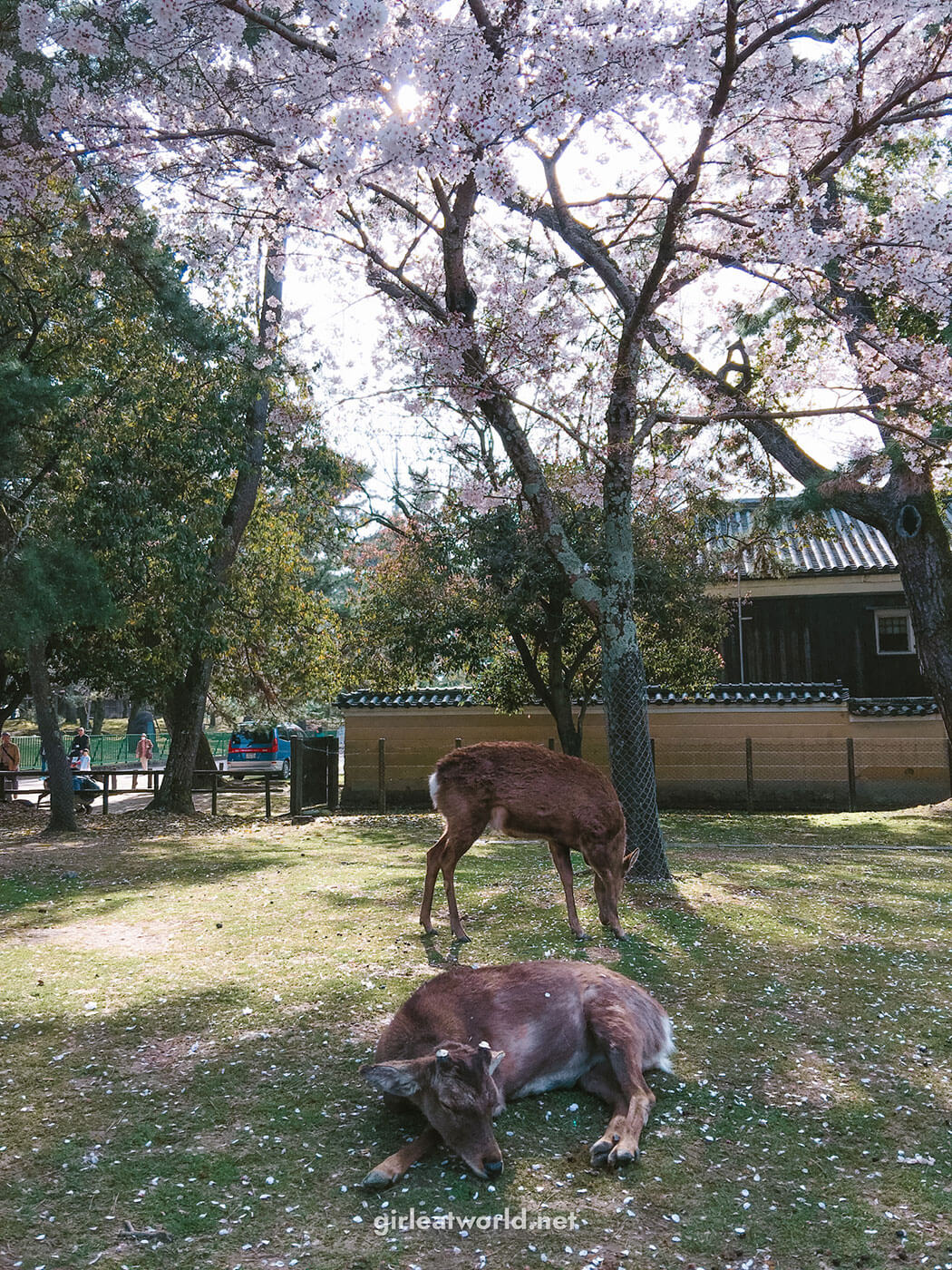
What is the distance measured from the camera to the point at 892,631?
66.6 ft

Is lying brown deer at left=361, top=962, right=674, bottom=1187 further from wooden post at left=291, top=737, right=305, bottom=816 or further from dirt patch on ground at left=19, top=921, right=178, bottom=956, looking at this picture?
wooden post at left=291, top=737, right=305, bottom=816

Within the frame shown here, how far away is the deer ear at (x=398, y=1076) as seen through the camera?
317 centimetres

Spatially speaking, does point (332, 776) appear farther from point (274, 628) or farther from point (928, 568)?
point (928, 568)

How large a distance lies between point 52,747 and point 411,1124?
10832 mm

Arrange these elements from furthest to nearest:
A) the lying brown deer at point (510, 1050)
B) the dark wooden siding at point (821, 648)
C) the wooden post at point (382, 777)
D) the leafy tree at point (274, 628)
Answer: the dark wooden siding at point (821, 648) < the wooden post at point (382, 777) < the leafy tree at point (274, 628) < the lying brown deer at point (510, 1050)

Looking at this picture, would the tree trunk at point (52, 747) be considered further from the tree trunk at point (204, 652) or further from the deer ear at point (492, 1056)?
the deer ear at point (492, 1056)

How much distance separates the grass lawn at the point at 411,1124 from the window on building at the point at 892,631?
44.5 feet

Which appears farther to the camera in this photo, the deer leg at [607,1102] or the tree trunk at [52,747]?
the tree trunk at [52,747]

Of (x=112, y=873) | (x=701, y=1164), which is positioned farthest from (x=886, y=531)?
(x=701, y=1164)

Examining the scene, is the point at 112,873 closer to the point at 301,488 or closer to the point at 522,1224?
the point at 522,1224

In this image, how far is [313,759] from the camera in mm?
16703

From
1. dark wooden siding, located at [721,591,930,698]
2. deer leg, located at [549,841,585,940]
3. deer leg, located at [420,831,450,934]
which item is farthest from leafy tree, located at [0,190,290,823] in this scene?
dark wooden siding, located at [721,591,930,698]

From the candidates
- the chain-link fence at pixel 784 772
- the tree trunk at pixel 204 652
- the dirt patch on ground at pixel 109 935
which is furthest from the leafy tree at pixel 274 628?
the dirt patch on ground at pixel 109 935

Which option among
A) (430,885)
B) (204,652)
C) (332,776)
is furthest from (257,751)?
(430,885)
